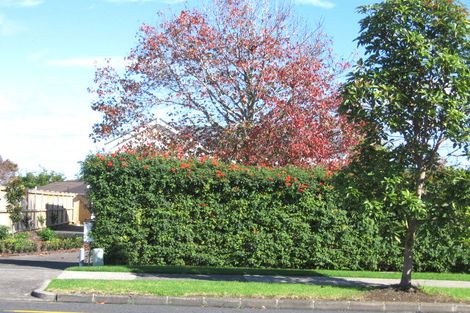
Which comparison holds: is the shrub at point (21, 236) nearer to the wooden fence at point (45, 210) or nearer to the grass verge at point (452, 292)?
the wooden fence at point (45, 210)

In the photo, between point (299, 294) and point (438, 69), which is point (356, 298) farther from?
point (438, 69)

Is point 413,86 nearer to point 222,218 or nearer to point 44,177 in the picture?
point 222,218

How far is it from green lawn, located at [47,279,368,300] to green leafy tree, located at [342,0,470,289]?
1799 millimetres

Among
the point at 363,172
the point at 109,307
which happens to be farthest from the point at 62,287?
the point at 363,172

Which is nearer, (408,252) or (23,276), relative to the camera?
(408,252)

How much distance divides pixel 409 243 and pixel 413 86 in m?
3.18

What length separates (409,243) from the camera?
40.0 ft

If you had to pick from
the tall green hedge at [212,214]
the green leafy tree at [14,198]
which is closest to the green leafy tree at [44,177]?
the green leafy tree at [14,198]

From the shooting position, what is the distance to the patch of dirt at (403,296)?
440 inches

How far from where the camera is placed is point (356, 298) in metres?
11.1

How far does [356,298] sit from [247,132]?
9.24 meters

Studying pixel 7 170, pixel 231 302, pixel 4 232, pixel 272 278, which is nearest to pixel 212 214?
pixel 272 278

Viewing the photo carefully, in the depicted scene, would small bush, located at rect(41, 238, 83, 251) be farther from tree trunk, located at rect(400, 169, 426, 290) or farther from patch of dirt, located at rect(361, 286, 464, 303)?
tree trunk, located at rect(400, 169, 426, 290)

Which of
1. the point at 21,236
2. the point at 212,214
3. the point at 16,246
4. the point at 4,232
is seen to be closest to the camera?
the point at 212,214
